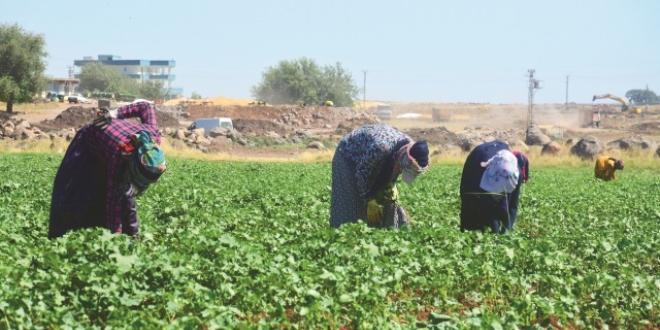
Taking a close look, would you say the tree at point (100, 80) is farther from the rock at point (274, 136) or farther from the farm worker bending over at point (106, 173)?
the farm worker bending over at point (106, 173)

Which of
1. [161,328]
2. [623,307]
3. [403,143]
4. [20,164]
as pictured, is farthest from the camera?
[20,164]

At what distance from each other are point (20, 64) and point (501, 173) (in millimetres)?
57761

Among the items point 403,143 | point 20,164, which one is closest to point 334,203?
point 403,143

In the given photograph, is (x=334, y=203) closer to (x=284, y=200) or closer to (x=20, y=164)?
(x=284, y=200)

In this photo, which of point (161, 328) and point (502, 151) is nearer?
point (161, 328)

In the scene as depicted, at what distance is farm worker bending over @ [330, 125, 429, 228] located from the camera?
9094mm

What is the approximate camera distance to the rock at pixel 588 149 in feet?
138

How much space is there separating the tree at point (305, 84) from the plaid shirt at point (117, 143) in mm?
102050

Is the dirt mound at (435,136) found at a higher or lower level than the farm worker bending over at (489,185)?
lower

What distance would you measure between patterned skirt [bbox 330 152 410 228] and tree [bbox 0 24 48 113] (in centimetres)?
5518

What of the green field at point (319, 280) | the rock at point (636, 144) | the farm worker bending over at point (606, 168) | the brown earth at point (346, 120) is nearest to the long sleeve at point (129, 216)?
the green field at point (319, 280)

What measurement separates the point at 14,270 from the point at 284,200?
9855 mm

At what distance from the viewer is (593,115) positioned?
Answer: 101 metres

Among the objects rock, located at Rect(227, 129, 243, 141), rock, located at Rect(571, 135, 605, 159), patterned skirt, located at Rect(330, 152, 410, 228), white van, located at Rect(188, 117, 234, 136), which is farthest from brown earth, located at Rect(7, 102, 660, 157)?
patterned skirt, located at Rect(330, 152, 410, 228)
